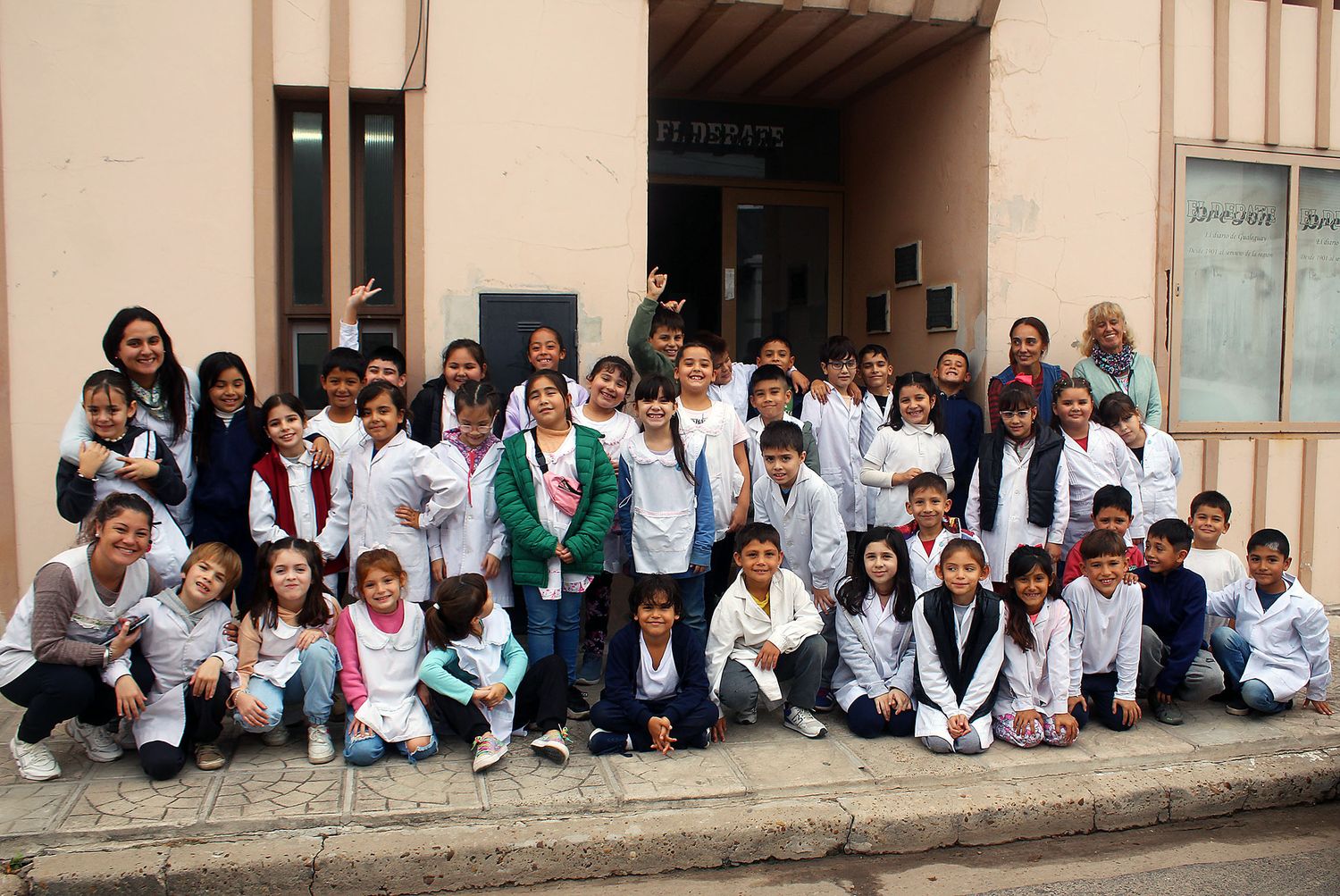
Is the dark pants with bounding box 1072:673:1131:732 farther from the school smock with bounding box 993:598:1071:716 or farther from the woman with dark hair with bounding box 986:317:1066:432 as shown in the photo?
the woman with dark hair with bounding box 986:317:1066:432

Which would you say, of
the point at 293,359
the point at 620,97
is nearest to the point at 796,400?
the point at 620,97

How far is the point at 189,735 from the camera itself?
4.23 m

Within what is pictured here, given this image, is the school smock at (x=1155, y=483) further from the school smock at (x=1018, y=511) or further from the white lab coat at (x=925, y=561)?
the white lab coat at (x=925, y=561)

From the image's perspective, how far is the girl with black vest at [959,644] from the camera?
466cm

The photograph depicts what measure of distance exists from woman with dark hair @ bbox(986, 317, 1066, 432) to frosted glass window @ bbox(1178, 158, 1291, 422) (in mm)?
1434

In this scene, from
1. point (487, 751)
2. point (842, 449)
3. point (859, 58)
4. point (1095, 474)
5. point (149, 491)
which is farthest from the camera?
point (859, 58)

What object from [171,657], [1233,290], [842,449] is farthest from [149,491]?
[1233,290]

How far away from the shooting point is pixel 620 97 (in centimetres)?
598

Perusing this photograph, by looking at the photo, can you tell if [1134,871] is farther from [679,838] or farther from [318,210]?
[318,210]

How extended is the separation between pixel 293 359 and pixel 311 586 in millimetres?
1945

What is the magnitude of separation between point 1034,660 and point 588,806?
6.89ft

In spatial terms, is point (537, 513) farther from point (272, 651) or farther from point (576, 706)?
point (272, 651)

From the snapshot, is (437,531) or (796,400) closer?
(437,531)

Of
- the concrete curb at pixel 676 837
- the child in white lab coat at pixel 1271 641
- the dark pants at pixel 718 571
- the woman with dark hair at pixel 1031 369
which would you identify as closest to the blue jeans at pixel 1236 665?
the child in white lab coat at pixel 1271 641
